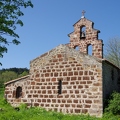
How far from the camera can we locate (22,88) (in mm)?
14156

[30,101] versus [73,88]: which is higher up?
[73,88]

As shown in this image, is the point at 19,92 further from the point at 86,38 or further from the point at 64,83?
the point at 86,38

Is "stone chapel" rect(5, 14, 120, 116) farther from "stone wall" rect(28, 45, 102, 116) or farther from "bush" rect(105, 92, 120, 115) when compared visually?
"bush" rect(105, 92, 120, 115)

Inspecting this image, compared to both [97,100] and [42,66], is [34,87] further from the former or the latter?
[97,100]

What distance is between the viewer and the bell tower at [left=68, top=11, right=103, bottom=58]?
14.8m

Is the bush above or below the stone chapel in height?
below

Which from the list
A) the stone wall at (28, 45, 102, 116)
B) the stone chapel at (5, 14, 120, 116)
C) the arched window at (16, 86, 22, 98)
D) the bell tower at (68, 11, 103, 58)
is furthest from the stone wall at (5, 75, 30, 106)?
the bell tower at (68, 11, 103, 58)

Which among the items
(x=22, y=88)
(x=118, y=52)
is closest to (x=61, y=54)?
(x=22, y=88)

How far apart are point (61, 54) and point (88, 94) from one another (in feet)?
10.4

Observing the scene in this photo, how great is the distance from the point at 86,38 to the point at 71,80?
3851mm

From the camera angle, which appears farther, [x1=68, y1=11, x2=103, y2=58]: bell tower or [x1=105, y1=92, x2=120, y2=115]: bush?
[x1=68, y1=11, x2=103, y2=58]: bell tower

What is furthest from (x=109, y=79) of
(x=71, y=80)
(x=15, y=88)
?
(x=15, y=88)

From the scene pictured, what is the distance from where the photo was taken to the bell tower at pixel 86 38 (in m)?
14.8

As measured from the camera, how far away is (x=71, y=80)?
505 inches
